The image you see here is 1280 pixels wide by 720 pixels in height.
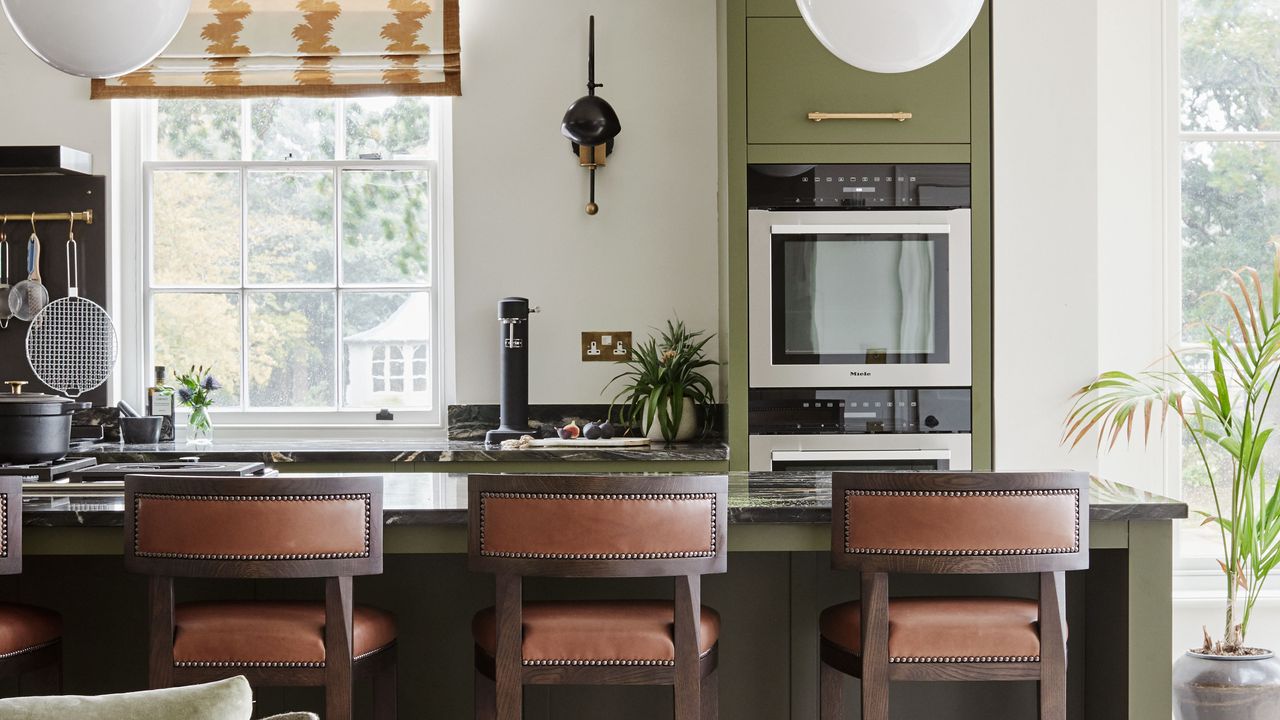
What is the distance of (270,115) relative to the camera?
4172 millimetres

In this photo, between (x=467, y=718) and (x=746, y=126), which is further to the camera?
(x=746, y=126)

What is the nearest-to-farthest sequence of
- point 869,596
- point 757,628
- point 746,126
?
point 869,596 → point 757,628 → point 746,126

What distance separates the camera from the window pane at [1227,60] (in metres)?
3.86

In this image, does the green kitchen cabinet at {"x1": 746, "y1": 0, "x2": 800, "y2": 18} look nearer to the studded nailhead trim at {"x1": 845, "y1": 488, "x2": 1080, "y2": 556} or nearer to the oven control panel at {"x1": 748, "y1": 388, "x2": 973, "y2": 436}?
the oven control panel at {"x1": 748, "y1": 388, "x2": 973, "y2": 436}

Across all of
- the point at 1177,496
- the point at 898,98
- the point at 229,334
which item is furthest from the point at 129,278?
the point at 1177,496

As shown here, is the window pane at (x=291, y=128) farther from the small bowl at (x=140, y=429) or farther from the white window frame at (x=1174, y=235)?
the white window frame at (x=1174, y=235)

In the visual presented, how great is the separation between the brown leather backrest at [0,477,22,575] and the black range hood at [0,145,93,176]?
233 centimetres

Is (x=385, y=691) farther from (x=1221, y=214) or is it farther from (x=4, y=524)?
(x=1221, y=214)

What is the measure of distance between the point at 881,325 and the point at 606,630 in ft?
6.30

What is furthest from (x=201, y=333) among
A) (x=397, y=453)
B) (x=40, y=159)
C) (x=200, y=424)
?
(x=397, y=453)

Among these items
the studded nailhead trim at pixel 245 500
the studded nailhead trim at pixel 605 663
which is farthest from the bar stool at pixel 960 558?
the studded nailhead trim at pixel 245 500

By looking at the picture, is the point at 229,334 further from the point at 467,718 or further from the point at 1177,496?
the point at 1177,496

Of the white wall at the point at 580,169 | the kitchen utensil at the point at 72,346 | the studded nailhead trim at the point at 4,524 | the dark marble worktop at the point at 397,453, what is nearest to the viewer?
the studded nailhead trim at the point at 4,524

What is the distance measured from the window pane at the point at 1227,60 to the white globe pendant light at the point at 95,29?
11.6ft
